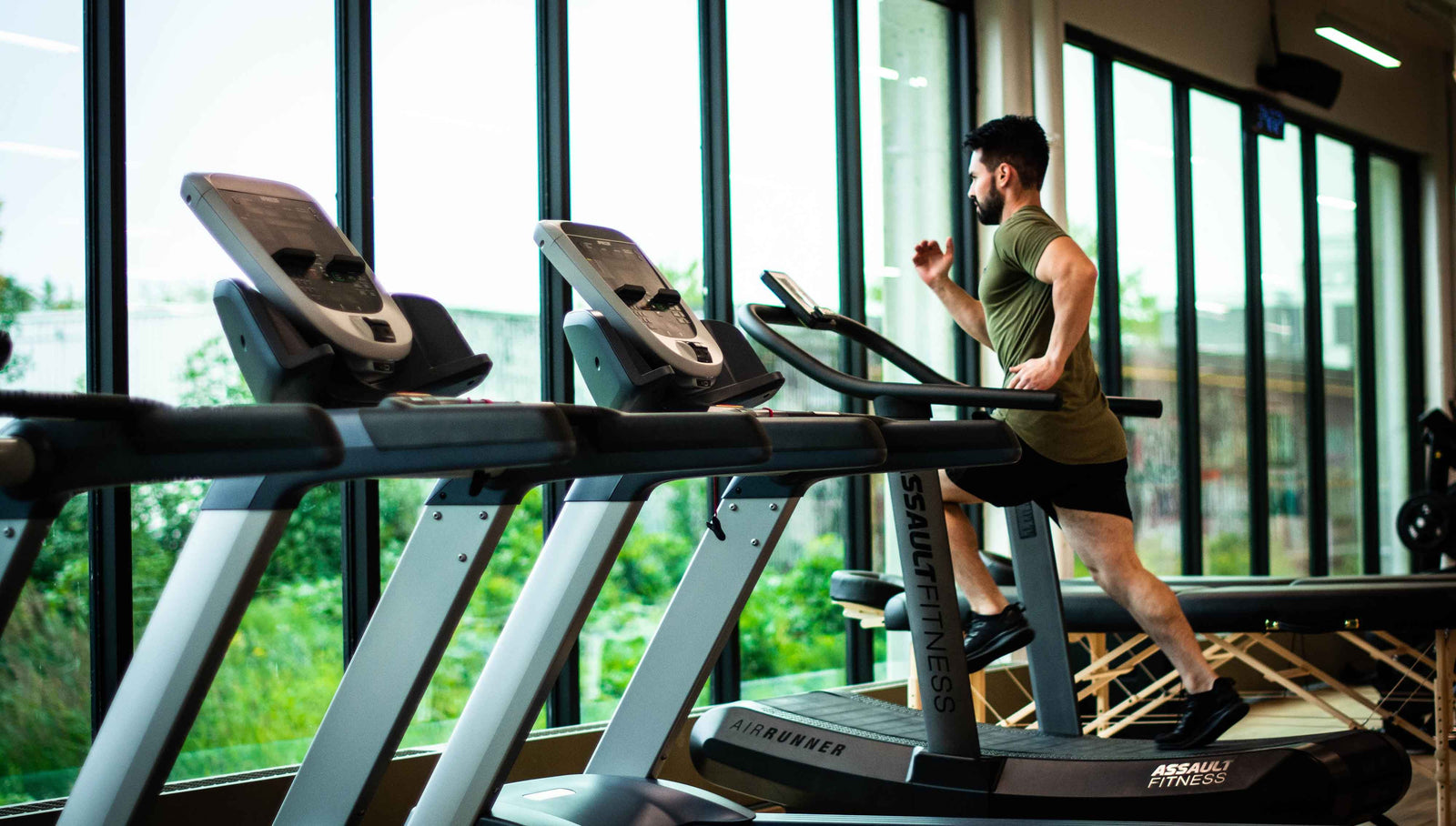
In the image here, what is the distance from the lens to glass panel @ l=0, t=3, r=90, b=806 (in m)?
2.77

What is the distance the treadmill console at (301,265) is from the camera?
73.9 inches

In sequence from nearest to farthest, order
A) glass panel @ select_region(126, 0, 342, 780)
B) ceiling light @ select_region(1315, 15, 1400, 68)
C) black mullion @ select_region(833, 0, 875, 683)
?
glass panel @ select_region(126, 0, 342, 780) → black mullion @ select_region(833, 0, 875, 683) → ceiling light @ select_region(1315, 15, 1400, 68)

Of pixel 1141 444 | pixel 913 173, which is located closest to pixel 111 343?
pixel 913 173

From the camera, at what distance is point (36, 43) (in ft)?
9.30

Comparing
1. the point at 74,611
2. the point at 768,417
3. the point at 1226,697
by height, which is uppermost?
the point at 768,417

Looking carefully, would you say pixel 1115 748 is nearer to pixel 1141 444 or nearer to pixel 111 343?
pixel 111 343

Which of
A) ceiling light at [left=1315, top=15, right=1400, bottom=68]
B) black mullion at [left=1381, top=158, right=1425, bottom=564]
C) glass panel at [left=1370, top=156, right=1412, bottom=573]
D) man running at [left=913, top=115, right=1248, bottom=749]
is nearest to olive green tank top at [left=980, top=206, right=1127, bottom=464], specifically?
man running at [left=913, top=115, right=1248, bottom=749]

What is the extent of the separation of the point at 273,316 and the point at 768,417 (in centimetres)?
71

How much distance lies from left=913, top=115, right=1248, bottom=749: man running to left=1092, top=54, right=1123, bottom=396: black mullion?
281cm

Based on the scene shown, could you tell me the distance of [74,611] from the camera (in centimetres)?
288

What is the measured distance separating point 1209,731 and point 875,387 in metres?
1.05

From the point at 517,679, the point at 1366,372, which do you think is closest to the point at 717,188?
the point at 517,679

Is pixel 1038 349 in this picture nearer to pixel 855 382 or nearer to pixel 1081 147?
pixel 855 382

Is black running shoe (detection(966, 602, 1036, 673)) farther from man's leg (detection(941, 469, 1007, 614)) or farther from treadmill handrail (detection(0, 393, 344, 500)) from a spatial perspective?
treadmill handrail (detection(0, 393, 344, 500))
